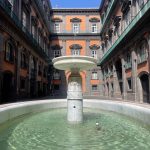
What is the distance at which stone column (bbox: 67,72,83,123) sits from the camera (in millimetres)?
8469

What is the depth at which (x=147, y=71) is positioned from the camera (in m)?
14.8

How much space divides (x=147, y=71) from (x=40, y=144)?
11.7m

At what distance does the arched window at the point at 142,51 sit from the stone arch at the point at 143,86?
3.91 ft

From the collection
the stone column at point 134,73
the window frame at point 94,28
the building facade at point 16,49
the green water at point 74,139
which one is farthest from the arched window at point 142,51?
the window frame at point 94,28

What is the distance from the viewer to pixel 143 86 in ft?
54.0

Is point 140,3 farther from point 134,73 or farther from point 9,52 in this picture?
point 9,52

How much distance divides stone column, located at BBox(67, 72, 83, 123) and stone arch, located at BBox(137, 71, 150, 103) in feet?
28.1

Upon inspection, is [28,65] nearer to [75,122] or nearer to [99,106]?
[99,106]

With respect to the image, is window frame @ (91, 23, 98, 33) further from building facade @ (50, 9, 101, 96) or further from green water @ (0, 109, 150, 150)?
green water @ (0, 109, 150, 150)

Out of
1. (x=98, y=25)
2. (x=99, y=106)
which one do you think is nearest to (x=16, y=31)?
(x=99, y=106)

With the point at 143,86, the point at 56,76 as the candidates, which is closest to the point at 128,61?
the point at 143,86

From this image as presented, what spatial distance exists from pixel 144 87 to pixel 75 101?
31.5 feet

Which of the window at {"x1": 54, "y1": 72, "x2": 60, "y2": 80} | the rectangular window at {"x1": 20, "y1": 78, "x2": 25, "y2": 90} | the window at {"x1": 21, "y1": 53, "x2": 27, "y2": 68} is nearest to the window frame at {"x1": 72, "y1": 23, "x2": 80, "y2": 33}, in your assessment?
the window at {"x1": 54, "y1": 72, "x2": 60, "y2": 80}

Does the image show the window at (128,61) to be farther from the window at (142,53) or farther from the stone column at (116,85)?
the stone column at (116,85)
